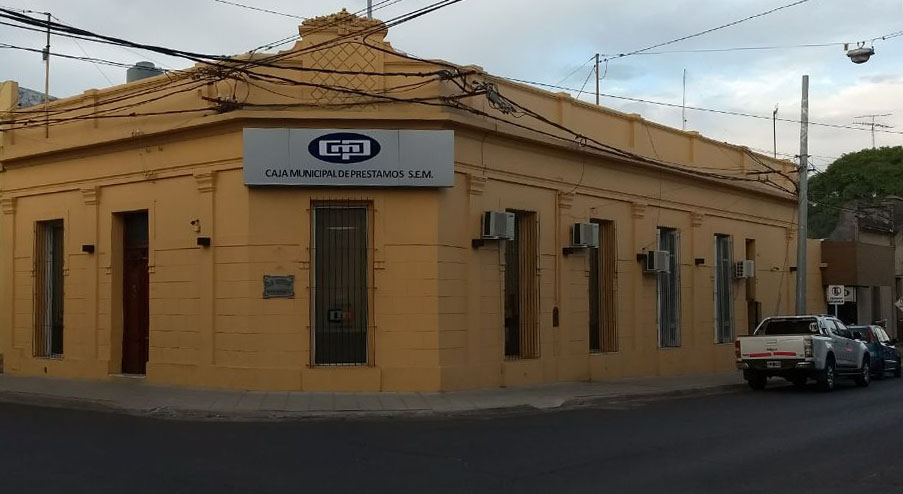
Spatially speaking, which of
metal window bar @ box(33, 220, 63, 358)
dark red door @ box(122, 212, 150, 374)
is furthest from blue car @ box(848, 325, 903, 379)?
metal window bar @ box(33, 220, 63, 358)

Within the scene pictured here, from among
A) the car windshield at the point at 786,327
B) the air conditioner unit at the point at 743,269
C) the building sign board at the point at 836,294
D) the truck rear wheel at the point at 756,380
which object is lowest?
the truck rear wheel at the point at 756,380

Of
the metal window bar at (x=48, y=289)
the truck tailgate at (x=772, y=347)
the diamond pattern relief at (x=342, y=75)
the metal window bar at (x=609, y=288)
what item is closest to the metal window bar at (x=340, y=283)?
the diamond pattern relief at (x=342, y=75)

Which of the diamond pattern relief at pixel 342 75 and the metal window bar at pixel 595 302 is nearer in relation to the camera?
the diamond pattern relief at pixel 342 75

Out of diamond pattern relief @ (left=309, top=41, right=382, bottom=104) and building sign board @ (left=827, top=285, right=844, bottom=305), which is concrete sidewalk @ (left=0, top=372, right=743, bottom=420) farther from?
building sign board @ (left=827, top=285, right=844, bottom=305)

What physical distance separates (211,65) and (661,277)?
13346 millimetres

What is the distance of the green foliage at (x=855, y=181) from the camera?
186 ft

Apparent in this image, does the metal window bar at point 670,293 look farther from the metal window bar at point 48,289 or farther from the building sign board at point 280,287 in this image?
the metal window bar at point 48,289

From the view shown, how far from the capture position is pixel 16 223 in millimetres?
22172

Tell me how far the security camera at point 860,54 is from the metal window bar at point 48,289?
63.9 ft

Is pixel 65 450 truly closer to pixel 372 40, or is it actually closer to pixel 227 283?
pixel 227 283

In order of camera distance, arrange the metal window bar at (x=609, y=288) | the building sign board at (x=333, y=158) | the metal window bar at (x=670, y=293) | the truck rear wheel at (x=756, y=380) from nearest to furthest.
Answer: the building sign board at (x=333, y=158) < the truck rear wheel at (x=756, y=380) < the metal window bar at (x=609, y=288) < the metal window bar at (x=670, y=293)

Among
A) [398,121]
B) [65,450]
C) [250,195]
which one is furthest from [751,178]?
[65,450]

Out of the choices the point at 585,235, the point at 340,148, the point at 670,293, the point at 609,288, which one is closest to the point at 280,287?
the point at 340,148

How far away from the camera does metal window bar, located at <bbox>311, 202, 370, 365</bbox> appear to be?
17547 millimetres
